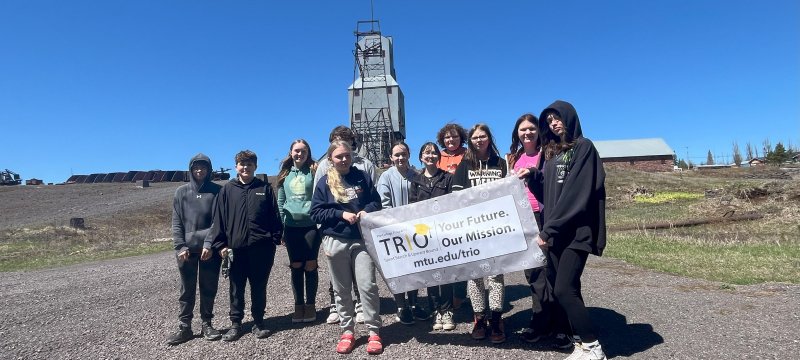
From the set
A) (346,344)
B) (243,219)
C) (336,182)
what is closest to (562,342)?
(346,344)

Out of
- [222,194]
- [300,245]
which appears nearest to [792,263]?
[300,245]

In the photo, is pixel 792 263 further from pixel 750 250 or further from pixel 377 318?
pixel 377 318

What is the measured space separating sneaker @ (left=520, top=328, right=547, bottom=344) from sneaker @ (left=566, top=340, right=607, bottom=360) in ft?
2.02

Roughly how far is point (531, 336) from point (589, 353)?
2.41 feet

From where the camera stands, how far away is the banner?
14.5 feet

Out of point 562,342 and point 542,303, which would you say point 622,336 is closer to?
point 562,342

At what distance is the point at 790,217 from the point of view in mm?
15289

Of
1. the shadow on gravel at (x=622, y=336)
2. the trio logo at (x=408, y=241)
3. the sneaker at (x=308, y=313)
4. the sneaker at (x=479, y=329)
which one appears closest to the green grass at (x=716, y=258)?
the shadow on gravel at (x=622, y=336)

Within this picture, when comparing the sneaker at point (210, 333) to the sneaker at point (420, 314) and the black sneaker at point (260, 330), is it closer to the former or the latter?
the black sneaker at point (260, 330)

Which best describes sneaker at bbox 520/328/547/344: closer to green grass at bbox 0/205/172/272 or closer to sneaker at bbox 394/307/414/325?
sneaker at bbox 394/307/414/325

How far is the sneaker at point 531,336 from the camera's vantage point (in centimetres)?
454

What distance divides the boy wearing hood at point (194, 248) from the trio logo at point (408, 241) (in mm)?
2053

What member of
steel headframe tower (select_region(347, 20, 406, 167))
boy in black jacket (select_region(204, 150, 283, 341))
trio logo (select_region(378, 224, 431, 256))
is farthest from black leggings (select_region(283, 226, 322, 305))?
steel headframe tower (select_region(347, 20, 406, 167))

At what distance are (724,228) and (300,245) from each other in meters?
16.2
